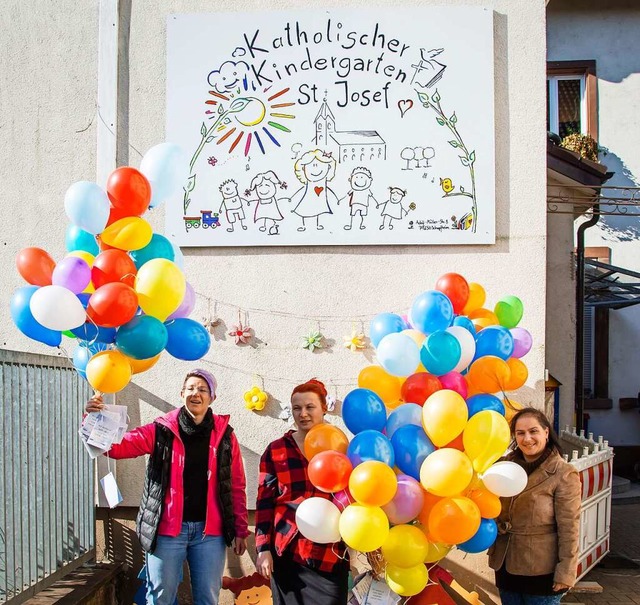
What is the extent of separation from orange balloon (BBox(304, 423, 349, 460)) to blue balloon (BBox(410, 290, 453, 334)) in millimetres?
742

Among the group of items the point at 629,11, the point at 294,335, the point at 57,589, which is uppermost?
the point at 629,11

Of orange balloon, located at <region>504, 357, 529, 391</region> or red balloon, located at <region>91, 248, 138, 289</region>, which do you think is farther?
orange balloon, located at <region>504, 357, 529, 391</region>

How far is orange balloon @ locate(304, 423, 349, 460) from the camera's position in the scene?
9.89 feet

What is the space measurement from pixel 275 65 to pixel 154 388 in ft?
7.76

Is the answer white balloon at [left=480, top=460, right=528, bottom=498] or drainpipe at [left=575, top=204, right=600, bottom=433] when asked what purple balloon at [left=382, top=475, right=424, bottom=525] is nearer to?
white balloon at [left=480, top=460, right=528, bottom=498]

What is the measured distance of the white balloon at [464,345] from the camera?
10.9 feet

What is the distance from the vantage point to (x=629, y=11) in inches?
434

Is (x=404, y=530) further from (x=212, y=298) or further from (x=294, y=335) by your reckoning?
(x=212, y=298)

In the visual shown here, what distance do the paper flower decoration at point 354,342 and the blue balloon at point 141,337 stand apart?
1.66 m

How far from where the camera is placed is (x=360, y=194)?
14.8ft

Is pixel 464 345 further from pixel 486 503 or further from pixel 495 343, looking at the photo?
pixel 486 503

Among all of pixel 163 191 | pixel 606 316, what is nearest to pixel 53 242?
pixel 163 191

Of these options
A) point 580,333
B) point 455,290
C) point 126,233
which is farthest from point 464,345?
point 580,333

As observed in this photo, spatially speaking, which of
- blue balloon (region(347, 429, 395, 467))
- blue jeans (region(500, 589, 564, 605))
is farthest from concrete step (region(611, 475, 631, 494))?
blue balloon (region(347, 429, 395, 467))
